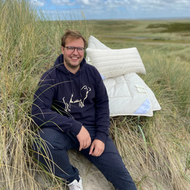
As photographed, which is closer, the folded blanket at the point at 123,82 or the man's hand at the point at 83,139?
the man's hand at the point at 83,139

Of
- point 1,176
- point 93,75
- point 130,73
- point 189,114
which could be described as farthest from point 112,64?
point 1,176

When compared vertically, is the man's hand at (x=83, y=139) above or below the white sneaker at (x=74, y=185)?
above

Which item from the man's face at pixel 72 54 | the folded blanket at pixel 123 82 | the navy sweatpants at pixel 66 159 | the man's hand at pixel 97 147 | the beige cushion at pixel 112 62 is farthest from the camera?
the beige cushion at pixel 112 62

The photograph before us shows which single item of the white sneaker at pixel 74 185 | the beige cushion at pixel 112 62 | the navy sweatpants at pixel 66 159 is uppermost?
the beige cushion at pixel 112 62

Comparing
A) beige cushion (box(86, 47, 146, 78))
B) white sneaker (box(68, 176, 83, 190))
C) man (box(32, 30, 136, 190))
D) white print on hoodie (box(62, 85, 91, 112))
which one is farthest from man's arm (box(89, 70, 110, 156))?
beige cushion (box(86, 47, 146, 78))

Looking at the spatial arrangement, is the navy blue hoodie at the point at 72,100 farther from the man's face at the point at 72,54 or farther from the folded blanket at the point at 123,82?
the folded blanket at the point at 123,82

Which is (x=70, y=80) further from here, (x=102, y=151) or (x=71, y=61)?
(x=102, y=151)

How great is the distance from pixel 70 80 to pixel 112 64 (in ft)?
4.14

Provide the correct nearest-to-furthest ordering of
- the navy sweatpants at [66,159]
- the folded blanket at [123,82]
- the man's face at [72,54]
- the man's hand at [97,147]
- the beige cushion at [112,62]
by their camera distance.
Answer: the navy sweatpants at [66,159], the man's hand at [97,147], the man's face at [72,54], the folded blanket at [123,82], the beige cushion at [112,62]

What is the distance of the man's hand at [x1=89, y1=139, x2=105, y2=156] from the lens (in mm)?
1457

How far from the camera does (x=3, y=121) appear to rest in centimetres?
138

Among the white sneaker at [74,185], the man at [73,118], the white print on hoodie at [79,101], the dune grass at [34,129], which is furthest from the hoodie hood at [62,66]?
the white sneaker at [74,185]

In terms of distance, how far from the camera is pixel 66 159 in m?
1.38

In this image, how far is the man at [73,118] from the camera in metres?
1.39
